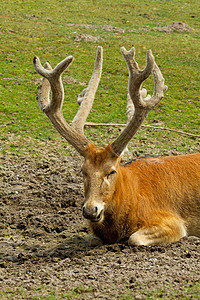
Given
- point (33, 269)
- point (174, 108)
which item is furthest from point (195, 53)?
point (33, 269)

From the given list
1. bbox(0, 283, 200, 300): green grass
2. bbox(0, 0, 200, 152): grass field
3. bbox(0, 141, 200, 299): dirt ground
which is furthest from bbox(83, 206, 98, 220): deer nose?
bbox(0, 0, 200, 152): grass field

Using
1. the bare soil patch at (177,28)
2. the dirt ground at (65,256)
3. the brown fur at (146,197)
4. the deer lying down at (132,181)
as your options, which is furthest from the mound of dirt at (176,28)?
the brown fur at (146,197)

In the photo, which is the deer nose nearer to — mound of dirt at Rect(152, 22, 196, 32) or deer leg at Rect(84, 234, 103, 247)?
deer leg at Rect(84, 234, 103, 247)

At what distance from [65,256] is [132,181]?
5.01ft

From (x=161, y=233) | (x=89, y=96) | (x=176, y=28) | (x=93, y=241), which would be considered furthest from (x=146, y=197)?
(x=176, y=28)

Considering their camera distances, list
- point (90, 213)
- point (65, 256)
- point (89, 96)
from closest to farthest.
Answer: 1. point (90, 213)
2. point (65, 256)
3. point (89, 96)

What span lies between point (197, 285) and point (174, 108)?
9419mm

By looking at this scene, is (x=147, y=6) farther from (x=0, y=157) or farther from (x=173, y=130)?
(x=0, y=157)

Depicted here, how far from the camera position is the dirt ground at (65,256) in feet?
15.3

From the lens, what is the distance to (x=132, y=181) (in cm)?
664

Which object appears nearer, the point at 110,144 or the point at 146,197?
the point at 110,144

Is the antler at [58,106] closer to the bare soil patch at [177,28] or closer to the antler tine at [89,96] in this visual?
the antler tine at [89,96]

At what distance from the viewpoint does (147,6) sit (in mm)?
27797

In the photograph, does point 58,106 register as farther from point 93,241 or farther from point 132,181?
point 93,241
